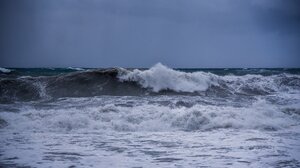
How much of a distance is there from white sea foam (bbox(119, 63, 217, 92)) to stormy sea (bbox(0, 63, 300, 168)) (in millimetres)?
45

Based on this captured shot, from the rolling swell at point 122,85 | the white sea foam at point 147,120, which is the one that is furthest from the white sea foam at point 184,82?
the white sea foam at point 147,120

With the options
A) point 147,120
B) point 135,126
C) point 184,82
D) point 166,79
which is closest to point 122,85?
point 166,79

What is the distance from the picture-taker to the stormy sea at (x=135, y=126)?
4891 mm

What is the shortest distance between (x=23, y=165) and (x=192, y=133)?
3.83 m

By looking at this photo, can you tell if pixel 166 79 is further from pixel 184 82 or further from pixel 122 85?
pixel 122 85

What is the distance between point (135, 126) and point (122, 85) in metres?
6.83

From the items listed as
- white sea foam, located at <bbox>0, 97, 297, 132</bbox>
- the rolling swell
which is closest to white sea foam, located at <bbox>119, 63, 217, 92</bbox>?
the rolling swell

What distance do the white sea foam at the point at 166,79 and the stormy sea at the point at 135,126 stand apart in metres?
0.04

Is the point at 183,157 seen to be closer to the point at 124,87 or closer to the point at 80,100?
the point at 80,100

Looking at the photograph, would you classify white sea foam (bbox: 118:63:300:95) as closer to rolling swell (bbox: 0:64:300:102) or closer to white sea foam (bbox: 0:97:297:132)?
rolling swell (bbox: 0:64:300:102)

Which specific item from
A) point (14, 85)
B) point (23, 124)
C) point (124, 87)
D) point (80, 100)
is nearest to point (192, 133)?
point (23, 124)

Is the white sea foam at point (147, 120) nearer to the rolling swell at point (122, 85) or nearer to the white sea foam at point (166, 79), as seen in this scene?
the rolling swell at point (122, 85)

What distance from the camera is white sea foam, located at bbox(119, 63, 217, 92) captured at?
14623mm

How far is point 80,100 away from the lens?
11.8 meters
